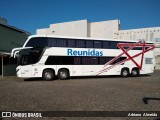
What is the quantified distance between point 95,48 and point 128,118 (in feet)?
44.4

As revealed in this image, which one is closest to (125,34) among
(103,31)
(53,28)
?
(103,31)

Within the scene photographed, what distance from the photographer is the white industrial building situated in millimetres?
46781

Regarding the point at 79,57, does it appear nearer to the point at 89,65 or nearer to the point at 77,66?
the point at 77,66

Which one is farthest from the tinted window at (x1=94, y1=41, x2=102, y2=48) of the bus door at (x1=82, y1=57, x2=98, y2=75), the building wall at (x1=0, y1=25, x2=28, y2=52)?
the building wall at (x1=0, y1=25, x2=28, y2=52)

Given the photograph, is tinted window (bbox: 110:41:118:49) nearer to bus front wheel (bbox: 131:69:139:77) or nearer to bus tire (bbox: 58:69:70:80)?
bus front wheel (bbox: 131:69:139:77)

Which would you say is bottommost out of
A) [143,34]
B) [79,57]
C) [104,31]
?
[79,57]

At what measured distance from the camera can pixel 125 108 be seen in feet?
23.4

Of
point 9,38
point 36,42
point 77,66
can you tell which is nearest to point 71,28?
point 9,38

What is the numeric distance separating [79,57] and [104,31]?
3785 cm

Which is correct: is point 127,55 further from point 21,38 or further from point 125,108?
point 21,38

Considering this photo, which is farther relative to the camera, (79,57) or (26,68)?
(79,57)

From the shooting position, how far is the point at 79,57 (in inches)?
728

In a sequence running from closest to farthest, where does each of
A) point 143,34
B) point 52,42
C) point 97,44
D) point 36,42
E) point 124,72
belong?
point 36,42, point 52,42, point 97,44, point 124,72, point 143,34

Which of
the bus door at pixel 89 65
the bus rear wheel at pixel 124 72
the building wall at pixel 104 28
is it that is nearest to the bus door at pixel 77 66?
the bus door at pixel 89 65
